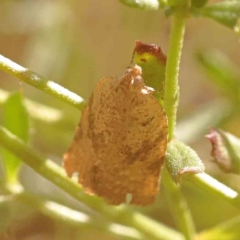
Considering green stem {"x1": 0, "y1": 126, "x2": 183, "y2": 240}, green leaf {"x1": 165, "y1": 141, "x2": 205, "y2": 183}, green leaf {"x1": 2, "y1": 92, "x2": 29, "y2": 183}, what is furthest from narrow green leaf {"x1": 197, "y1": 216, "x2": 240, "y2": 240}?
green leaf {"x1": 2, "y1": 92, "x2": 29, "y2": 183}

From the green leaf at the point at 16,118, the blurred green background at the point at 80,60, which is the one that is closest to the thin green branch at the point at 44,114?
the blurred green background at the point at 80,60

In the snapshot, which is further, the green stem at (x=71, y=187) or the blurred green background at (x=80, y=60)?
the blurred green background at (x=80, y=60)

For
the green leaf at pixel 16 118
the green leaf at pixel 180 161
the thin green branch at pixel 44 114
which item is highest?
the green leaf at pixel 180 161

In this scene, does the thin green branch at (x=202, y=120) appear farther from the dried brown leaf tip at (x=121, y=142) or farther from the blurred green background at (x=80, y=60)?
the dried brown leaf tip at (x=121, y=142)

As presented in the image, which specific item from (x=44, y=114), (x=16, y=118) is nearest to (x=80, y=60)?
(x=44, y=114)

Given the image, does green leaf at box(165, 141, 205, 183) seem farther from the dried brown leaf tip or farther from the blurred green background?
the blurred green background

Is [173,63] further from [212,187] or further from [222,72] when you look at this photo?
[222,72]
